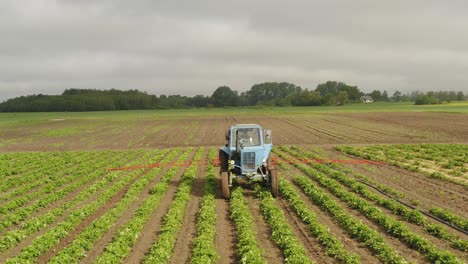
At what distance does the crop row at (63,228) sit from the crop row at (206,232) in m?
3.66

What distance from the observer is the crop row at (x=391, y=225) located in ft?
29.5

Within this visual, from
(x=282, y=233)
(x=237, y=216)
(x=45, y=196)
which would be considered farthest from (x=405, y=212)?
(x=45, y=196)

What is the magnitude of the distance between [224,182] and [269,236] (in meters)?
4.10

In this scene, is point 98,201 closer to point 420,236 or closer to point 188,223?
point 188,223

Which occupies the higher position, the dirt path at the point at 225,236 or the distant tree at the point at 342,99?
the distant tree at the point at 342,99

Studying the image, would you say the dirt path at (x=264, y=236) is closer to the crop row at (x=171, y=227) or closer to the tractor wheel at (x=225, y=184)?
the tractor wheel at (x=225, y=184)

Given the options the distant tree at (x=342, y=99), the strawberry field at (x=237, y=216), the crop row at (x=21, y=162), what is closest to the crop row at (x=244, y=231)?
the strawberry field at (x=237, y=216)

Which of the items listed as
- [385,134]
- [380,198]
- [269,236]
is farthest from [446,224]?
[385,134]

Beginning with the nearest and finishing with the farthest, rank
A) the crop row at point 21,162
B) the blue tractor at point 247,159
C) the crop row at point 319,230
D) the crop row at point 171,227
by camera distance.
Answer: the crop row at point 319,230, the crop row at point 171,227, the blue tractor at point 247,159, the crop row at point 21,162

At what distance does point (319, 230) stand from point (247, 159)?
492 centimetres

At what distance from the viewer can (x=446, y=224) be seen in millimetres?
11320

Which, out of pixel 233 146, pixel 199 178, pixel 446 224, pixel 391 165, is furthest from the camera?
pixel 391 165

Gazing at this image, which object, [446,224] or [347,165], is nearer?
[446,224]

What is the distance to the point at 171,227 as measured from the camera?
37.3 ft
